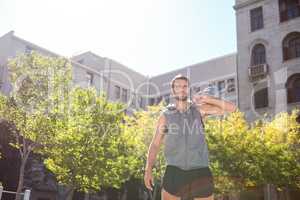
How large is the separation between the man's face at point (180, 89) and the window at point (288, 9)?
26737 mm

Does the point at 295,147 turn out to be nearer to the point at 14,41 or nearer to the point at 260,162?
the point at 260,162

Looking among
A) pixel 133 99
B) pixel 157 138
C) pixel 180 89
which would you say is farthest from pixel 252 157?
pixel 133 99

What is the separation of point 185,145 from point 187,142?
0.04m

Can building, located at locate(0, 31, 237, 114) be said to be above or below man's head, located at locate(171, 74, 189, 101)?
above

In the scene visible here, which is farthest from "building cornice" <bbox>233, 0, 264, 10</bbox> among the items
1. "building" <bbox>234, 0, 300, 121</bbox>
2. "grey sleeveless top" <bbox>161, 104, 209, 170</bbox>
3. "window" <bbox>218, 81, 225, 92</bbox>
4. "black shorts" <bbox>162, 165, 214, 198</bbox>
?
"black shorts" <bbox>162, 165, 214, 198</bbox>

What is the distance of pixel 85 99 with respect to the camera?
20.0m

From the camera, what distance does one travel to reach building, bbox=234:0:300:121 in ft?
85.7

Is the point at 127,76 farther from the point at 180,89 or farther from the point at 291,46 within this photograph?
the point at 180,89

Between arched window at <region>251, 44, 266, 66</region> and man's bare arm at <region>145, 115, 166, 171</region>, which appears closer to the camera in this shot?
man's bare arm at <region>145, 115, 166, 171</region>

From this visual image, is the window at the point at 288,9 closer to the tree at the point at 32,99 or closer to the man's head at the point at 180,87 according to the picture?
the tree at the point at 32,99

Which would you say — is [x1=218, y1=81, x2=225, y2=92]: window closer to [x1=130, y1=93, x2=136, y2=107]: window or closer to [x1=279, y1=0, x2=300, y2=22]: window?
[x1=279, y1=0, x2=300, y2=22]: window

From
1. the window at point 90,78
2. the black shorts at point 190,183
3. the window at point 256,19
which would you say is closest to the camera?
the black shorts at point 190,183

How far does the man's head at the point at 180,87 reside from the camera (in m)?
3.50

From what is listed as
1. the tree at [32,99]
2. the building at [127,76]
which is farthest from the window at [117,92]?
the tree at [32,99]
